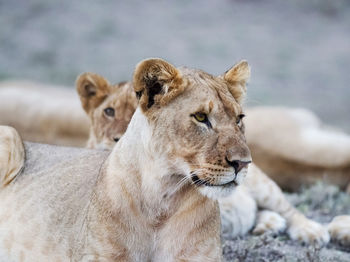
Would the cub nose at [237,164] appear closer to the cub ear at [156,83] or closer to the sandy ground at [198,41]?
the cub ear at [156,83]

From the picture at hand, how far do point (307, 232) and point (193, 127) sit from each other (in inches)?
75.3

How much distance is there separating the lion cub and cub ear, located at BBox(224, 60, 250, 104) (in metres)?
1.27

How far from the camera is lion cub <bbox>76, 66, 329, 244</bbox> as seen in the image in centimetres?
438

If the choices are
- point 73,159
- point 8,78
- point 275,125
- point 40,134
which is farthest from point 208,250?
point 8,78

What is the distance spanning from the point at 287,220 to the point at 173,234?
6.11 ft

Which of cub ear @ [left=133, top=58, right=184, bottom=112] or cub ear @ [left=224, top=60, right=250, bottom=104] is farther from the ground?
cub ear @ [left=224, top=60, right=250, bottom=104]

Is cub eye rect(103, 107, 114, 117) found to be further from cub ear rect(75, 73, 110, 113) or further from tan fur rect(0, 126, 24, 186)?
tan fur rect(0, 126, 24, 186)

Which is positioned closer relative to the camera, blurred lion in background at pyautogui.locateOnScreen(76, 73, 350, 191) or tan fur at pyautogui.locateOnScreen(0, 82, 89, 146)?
blurred lion in background at pyautogui.locateOnScreen(76, 73, 350, 191)

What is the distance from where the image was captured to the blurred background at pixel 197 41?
12453 millimetres

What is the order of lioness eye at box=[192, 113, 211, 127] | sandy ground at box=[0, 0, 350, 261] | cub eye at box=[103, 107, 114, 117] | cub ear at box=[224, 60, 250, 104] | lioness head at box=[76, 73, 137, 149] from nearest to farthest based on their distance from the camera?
lioness eye at box=[192, 113, 211, 127]
cub ear at box=[224, 60, 250, 104]
lioness head at box=[76, 73, 137, 149]
cub eye at box=[103, 107, 114, 117]
sandy ground at box=[0, 0, 350, 261]

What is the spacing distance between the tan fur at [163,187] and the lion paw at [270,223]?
141cm

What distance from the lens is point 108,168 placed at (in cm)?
306

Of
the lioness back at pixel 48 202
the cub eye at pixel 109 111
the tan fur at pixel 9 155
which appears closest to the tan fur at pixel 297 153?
the cub eye at pixel 109 111

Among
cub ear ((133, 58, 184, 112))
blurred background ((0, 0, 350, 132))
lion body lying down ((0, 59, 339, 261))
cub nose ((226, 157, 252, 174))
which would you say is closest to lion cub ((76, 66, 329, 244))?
lion body lying down ((0, 59, 339, 261))
